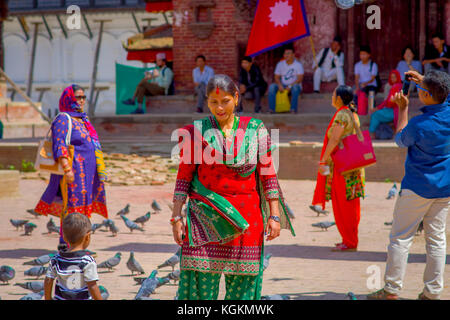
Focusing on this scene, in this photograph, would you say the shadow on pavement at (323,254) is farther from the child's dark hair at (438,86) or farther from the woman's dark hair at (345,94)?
the child's dark hair at (438,86)

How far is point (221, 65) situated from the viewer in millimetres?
20922

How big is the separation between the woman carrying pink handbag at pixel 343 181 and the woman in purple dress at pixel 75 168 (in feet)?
8.04

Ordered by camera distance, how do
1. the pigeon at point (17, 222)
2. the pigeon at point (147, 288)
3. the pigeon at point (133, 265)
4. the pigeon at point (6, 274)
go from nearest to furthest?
the pigeon at point (147, 288) < the pigeon at point (6, 274) < the pigeon at point (133, 265) < the pigeon at point (17, 222)

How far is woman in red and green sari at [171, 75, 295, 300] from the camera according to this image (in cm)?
448

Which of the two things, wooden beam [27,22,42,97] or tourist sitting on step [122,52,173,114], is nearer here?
tourist sitting on step [122,52,173,114]

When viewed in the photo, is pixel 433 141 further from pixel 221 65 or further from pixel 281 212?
pixel 221 65

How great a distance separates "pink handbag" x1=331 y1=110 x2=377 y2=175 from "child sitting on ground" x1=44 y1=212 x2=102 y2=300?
13.6 feet

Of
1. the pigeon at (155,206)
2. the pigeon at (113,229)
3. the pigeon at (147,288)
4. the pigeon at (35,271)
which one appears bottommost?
the pigeon at (155,206)

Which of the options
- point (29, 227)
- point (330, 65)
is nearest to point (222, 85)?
point (29, 227)

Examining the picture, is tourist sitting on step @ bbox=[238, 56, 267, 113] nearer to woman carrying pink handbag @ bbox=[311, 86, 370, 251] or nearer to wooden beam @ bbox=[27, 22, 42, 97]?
woman carrying pink handbag @ bbox=[311, 86, 370, 251]

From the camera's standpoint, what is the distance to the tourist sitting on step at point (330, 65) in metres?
19.1

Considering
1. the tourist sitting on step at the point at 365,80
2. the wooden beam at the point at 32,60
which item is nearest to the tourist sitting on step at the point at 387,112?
the tourist sitting on step at the point at 365,80

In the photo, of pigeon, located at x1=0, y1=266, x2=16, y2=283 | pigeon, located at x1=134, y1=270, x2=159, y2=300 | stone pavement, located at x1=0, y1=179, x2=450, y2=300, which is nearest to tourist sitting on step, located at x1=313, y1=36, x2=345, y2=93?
stone pavement, located at x1=0, y1=179, x2=450, y2=300
